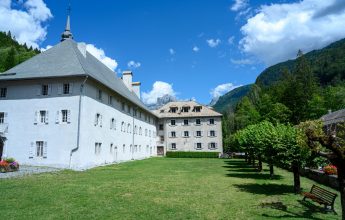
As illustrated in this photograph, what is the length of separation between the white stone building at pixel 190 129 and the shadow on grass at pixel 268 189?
135 ft

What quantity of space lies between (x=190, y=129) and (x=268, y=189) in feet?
145

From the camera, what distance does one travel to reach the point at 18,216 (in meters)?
9.20

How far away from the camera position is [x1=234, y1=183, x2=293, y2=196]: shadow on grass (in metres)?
14.8

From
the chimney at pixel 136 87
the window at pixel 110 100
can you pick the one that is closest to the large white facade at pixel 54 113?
the window at pixel 110 100

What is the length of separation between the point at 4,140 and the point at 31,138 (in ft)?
9.22

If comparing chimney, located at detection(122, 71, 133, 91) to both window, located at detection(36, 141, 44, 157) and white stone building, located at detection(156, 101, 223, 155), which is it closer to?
white stone building, located at detection(156, 101, 223, 155)

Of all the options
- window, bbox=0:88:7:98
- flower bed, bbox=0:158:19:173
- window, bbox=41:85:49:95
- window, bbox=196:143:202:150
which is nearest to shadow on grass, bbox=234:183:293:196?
flower bed, bbox=0:158:19:173

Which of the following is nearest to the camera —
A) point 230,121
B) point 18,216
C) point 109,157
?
point 18,216

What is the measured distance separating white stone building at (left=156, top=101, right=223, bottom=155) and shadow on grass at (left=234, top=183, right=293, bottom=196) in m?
41.2

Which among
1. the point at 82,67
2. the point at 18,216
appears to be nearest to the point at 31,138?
the point at 82,67

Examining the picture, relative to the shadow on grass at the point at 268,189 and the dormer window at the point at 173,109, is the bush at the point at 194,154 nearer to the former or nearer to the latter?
the dormer window at the point at 173,109

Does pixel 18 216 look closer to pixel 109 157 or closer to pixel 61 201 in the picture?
pixel 61 201

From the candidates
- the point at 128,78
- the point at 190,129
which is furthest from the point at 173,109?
the point at 128,78

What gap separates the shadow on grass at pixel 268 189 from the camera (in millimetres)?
14758
